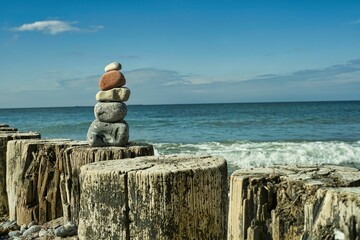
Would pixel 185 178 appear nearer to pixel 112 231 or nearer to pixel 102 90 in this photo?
pixel 112 231

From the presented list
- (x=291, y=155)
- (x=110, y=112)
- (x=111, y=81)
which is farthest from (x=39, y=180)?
A: (x=291, y=155)

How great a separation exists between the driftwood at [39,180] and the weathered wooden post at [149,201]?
7.41ft

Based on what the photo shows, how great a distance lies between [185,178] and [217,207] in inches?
16.8

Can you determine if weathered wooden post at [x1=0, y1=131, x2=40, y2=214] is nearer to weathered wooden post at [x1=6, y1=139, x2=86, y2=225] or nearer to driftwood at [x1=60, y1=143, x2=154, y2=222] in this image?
weathered wooden post at [x1=6, y1=139, x2=86, y2=225]

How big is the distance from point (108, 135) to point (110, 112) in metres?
0.35

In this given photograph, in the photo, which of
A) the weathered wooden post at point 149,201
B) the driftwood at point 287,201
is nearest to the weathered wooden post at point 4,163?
the weathered wooden post at point 149,201

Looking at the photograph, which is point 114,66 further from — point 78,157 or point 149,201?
point 149,201

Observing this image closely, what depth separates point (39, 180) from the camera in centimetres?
645

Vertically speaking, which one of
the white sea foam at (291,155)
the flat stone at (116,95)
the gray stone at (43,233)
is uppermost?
the flat stone at (116,95)

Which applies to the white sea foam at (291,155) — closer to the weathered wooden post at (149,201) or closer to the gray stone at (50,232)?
the gray stone at (50,232)

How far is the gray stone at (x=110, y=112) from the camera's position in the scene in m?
6.31

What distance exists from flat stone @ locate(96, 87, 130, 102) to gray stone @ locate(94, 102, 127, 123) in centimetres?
7

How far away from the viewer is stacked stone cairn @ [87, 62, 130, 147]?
6.08 m

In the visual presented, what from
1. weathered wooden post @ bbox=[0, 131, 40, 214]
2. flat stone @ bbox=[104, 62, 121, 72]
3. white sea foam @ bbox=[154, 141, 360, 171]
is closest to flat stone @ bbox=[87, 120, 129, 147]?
flat stone @ bbox=[104, 62, 121, 72]
